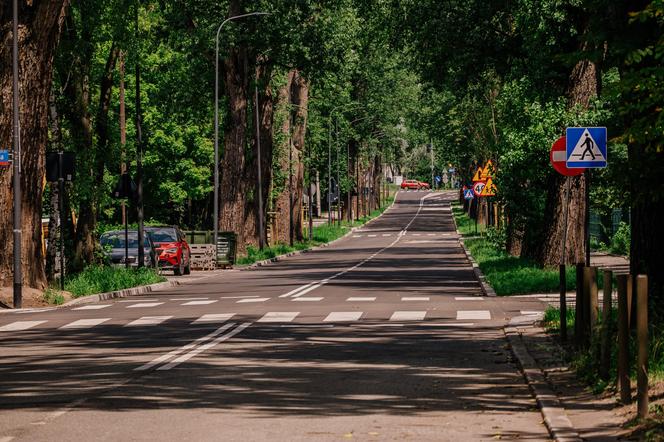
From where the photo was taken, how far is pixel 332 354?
57.7ft

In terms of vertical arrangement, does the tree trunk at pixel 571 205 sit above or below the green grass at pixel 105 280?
above

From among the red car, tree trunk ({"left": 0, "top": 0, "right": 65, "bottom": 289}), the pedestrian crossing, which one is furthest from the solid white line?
the red car

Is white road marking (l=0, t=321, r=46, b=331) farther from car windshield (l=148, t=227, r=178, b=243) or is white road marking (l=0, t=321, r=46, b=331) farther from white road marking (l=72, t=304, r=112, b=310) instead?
car windshield (l=148, t=227, r=178, b=243)

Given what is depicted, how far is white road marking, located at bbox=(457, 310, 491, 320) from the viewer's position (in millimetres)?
24403

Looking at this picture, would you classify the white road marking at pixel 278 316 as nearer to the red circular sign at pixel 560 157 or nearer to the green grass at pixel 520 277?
the red circular sign at pixel 560 157

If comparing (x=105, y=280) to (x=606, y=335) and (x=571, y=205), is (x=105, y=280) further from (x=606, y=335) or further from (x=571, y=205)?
(x=606, y=335)

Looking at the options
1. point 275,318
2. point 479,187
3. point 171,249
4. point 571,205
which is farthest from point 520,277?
point 479,187

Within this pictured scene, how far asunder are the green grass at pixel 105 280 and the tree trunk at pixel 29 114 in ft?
8.27

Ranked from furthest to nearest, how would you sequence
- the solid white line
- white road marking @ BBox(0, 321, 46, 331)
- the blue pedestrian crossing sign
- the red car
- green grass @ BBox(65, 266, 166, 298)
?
the red car < green grass @ BBox(65, 266, 166, 298) < white road marking @ BBox(0, 321, 46, 331) < the blue pedestrian crossing sign < the solid white line

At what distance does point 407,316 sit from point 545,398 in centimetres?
1234

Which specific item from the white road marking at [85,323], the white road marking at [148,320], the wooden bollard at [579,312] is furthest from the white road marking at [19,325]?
the wooden bollard at [579,312]

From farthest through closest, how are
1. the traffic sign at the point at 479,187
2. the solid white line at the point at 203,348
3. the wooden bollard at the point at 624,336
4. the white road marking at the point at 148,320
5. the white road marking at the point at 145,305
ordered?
the traffic sign at the point at 479,187, the white road marking at the point at 145,305, the white road marking at the point at 148,320, the solid white line at the point at 203,348, the wooden bollard at the point at 624,336

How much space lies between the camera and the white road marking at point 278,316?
24031mm

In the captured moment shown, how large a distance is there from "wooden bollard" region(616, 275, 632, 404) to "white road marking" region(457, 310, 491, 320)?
1235cm
